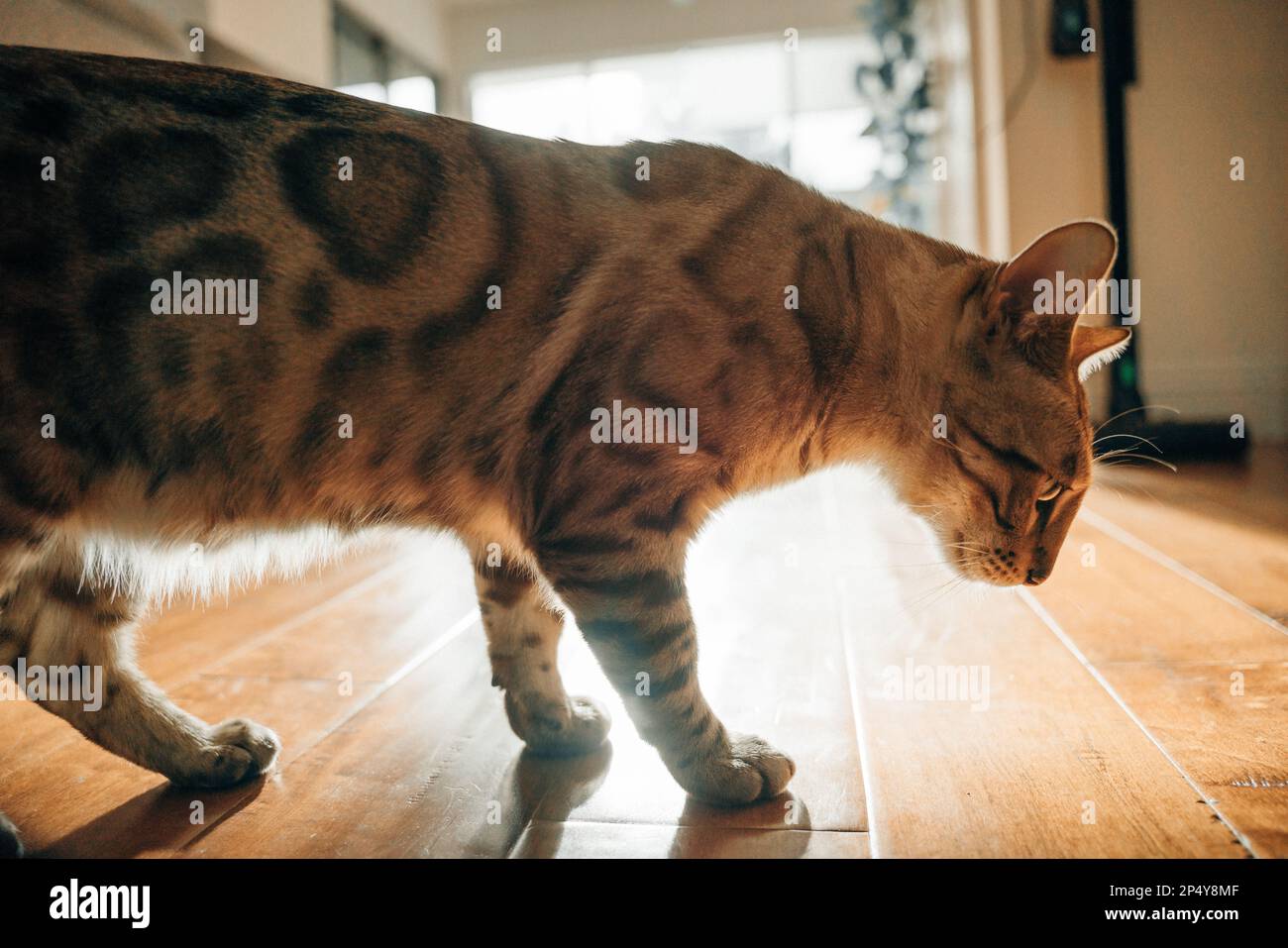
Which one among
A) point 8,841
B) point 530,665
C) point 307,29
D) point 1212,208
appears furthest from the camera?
point 307,29

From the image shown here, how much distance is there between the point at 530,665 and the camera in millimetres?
1448

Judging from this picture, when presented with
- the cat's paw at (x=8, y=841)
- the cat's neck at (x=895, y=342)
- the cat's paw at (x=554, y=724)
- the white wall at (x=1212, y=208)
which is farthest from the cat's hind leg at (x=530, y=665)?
the white wall at (x=1212, y=208)

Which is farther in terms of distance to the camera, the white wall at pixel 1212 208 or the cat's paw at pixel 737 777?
the white wall at pixel 1212 208

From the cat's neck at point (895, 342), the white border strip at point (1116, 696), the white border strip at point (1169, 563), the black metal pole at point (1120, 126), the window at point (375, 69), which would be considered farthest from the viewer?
the window at point (375, 69)

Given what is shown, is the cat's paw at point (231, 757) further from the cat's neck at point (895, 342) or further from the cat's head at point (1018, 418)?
the cat's head at point (1018, 418)

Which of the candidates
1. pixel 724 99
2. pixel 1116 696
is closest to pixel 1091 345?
pixel 1116 696

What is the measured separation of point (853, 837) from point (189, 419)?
2.95ft

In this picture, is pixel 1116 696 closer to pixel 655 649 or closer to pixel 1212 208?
pixel 655 649

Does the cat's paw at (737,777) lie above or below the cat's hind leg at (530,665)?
below

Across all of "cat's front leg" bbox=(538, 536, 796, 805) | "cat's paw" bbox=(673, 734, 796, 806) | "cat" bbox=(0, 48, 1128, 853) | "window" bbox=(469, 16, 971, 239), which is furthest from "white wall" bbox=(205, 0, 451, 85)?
"cat's paw" bbox=(673, 734, 796, 806)

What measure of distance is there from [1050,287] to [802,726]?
0.70 m

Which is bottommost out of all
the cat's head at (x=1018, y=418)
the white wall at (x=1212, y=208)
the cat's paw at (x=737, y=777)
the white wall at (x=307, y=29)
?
the cat's paw at (x=737, y=777)

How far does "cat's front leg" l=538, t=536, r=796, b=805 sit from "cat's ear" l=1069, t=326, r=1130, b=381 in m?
0.67

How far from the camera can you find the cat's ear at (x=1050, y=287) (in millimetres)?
1266
